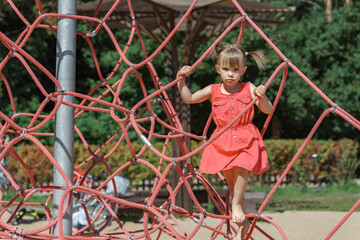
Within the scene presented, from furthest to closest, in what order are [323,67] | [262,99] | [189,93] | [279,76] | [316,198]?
[323,67]
[279,76]
[316,198]
[189,93]
[262,99]

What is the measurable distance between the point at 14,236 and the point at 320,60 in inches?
545

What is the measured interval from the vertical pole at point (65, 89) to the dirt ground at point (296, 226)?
3.18m

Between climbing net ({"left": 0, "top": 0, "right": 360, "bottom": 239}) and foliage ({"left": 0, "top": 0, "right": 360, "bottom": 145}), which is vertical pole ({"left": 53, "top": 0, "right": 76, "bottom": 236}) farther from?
foliage ({"left": 0, "top": 0, "right": 360, "bottom": 145})

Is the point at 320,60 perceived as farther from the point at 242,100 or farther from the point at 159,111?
the point at 242,100

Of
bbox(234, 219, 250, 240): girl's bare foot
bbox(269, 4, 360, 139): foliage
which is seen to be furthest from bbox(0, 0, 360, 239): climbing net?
bbox(269, 4, 360, 139): foliage

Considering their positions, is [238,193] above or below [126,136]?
below

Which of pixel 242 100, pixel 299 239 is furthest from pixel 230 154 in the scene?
pixel 299 239

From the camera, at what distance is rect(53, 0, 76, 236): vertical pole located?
2.63m

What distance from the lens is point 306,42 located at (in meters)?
15.3

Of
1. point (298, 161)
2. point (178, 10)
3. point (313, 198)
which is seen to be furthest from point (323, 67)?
point (178, 10)

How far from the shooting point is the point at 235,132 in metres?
2.81

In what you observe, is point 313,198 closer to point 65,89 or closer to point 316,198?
point 316,198

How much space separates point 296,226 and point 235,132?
415cm

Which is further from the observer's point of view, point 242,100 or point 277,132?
point 277,132
